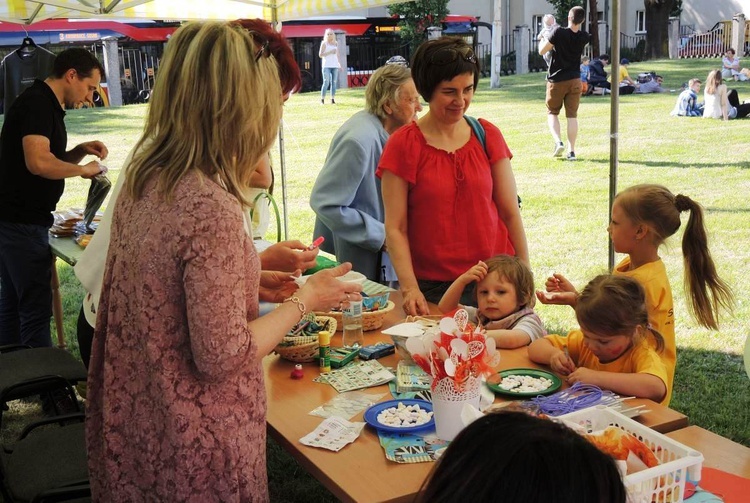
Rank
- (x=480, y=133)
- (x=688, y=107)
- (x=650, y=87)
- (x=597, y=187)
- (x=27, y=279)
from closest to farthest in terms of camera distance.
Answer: (x=480, y=133) → (x=27, y=279) → (x=597, y=187) → (x=688, y=107) → (x=650, y=87)

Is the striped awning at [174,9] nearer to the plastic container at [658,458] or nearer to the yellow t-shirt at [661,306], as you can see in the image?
the yellow t-shirt at [661,306]

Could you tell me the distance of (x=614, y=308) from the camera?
2152 millimetres

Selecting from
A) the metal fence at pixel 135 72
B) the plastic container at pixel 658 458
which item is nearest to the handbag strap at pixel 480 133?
the plastic container at pixel 658 458

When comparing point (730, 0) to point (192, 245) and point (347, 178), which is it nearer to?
point (347, 178)

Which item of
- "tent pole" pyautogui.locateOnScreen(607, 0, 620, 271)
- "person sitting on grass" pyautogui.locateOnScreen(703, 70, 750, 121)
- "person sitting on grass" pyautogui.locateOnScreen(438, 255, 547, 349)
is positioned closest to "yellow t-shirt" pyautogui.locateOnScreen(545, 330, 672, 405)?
"person sitting on grass" pyautogui.locateOnScreen(438, 255, 547, 349)

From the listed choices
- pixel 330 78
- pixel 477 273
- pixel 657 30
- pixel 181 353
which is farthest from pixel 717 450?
pixel 657 30

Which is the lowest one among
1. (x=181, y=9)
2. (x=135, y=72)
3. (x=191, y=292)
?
(x=191, y=292)

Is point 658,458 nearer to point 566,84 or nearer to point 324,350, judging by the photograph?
point 324,350

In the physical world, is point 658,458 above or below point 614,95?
below

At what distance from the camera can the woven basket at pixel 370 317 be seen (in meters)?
2.79

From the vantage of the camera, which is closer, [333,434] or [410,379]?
[333,434]

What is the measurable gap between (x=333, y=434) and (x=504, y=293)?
88cm

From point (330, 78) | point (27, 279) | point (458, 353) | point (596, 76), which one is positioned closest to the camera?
point (458, 353)

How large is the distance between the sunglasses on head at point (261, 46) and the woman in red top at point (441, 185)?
104cm
